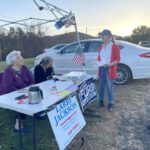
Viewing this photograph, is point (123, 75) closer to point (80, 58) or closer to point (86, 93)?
point (80, 58)

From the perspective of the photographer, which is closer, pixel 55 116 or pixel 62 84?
pixel 55 116

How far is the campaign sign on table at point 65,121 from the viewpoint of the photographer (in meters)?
3.57

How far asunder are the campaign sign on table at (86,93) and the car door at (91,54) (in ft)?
9.10

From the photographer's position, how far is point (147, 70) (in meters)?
8.62

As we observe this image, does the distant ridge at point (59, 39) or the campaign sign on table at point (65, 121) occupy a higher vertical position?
the distant ridge at point (59, 39)

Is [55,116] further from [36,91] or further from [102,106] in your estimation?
[102,106]

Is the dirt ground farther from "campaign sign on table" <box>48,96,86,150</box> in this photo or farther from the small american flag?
the small american flag

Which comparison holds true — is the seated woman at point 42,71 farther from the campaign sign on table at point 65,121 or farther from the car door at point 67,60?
the car door at point 67,60

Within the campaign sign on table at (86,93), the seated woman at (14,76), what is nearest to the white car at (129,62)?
the campaign sign on table at (86,93)

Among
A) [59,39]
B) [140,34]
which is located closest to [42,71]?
[59,39]

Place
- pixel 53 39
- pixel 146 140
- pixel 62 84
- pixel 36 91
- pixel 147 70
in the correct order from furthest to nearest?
pixel 53 39 → pixel 147 70 → pixel 62 84 → pixel 146 140 → pixel 36 91

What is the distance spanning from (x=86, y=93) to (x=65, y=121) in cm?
194

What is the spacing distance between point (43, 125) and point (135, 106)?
2.34m

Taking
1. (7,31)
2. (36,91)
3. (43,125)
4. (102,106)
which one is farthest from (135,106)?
(7,31)
